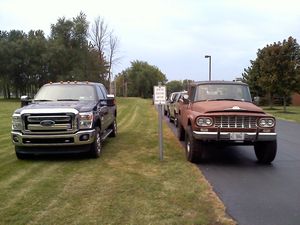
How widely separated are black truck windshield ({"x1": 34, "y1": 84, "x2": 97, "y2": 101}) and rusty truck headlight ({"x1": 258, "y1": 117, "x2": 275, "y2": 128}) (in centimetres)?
454

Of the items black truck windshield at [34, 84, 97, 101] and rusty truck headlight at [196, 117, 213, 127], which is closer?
rusty truck headlight at [196, 117, 213, 127]

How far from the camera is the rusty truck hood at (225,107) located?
9.50 meters

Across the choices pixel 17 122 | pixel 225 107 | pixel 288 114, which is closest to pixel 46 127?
pixel 17 122

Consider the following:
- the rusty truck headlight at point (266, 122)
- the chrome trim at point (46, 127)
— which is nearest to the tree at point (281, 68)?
the rusty truck headlight at point (266, 122)

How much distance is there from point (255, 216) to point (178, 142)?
817cm

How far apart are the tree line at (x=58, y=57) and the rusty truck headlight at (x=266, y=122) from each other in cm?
4777

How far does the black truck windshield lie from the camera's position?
11498 mm

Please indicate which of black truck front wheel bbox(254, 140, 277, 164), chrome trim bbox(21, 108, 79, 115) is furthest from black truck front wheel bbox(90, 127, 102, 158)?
black truck front wheel bbox(254, 140, 277, 164)

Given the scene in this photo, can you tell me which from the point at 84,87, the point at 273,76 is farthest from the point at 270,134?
the point at 273,76

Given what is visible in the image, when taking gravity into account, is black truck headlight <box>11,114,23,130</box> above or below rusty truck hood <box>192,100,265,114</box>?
below

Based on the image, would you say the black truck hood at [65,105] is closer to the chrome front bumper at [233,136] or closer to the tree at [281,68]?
the chrome front bumper at [233,136]

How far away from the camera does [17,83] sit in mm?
64750

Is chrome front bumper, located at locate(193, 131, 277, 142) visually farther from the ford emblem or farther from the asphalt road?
the ford emblem

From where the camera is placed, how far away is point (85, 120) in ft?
32.7
